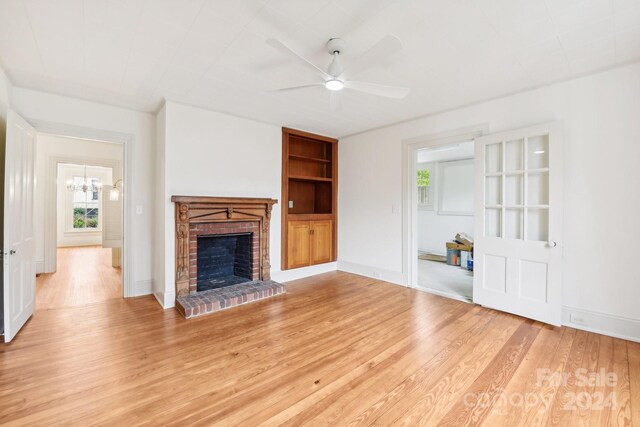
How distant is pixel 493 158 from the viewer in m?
3.58

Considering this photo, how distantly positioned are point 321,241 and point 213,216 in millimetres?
2155

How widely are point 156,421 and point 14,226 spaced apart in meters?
2.48

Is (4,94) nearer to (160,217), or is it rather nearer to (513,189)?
(160,217)

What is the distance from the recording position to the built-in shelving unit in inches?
195

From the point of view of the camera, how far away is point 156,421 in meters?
1.70

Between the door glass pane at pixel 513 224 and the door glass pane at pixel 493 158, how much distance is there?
533 mm

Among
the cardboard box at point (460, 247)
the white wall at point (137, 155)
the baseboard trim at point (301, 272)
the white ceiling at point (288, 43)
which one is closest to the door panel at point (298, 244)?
the baseboard trim at point (301, 272)

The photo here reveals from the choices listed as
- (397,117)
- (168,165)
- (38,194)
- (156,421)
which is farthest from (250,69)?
(38,194)

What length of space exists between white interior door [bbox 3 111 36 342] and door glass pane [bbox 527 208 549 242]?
17.2 feet

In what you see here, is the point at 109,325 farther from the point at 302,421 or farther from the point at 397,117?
the point at 397,117

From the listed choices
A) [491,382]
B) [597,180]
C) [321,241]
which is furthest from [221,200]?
[597,180]

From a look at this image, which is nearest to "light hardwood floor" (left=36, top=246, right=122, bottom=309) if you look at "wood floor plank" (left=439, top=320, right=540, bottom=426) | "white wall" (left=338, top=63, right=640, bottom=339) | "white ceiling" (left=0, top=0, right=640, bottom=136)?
"white ceiling" (left=0, top=0, right=640, bottom=136)

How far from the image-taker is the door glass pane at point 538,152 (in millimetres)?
3158

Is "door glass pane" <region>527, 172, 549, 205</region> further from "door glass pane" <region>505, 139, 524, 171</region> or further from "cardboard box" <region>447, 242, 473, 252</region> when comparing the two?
"cardboard box" <region>447, 242, 473, 252</region>
